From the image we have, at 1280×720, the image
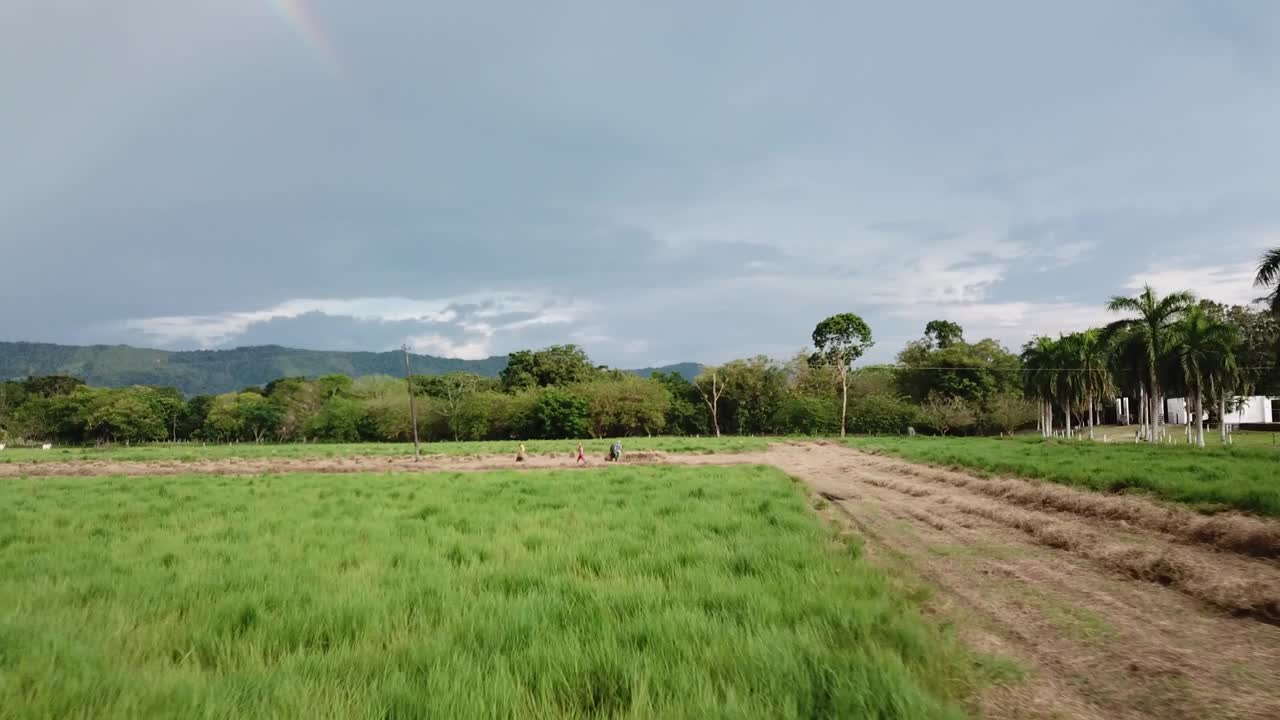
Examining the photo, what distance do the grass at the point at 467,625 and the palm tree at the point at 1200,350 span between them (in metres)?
41.6

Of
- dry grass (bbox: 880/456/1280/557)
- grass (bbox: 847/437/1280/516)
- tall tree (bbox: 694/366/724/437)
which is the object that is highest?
tall tree (bbox: 694/366/724/437)

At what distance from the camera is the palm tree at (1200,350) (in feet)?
121

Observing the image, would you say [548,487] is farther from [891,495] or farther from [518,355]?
[518,355]

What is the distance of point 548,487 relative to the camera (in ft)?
54.4

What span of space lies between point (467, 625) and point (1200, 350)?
159 ft

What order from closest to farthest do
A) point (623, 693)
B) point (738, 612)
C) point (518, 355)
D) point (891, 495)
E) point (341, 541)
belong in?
1. point (623, 693)
2. point (738, 612)
3. point (341, 541)
4. point (891, 495)
5. point (518, 355)

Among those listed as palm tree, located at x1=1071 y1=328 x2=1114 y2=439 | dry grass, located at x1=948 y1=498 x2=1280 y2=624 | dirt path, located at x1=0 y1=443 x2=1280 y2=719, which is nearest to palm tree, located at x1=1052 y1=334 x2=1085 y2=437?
palm tree, located at x1=1071 y1=328 x2=1114 y2=439

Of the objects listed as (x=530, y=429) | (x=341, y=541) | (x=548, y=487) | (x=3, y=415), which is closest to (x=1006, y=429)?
(x=530, y=429)

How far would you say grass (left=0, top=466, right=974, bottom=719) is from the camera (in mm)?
3178

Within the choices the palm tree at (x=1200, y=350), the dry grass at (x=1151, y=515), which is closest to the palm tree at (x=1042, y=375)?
the palm tree at (x=1200, y=350)

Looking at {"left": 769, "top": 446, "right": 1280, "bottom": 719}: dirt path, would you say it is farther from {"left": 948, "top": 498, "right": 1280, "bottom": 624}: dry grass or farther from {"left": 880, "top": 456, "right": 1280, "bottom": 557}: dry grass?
{"left": 880, "top": 456, "right": 1280, "bottom": 557}: dry grass

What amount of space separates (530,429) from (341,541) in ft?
236

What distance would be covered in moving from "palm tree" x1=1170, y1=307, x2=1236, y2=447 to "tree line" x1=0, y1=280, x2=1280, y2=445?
9 centimetres

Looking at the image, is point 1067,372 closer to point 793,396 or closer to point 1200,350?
point 1200,350
